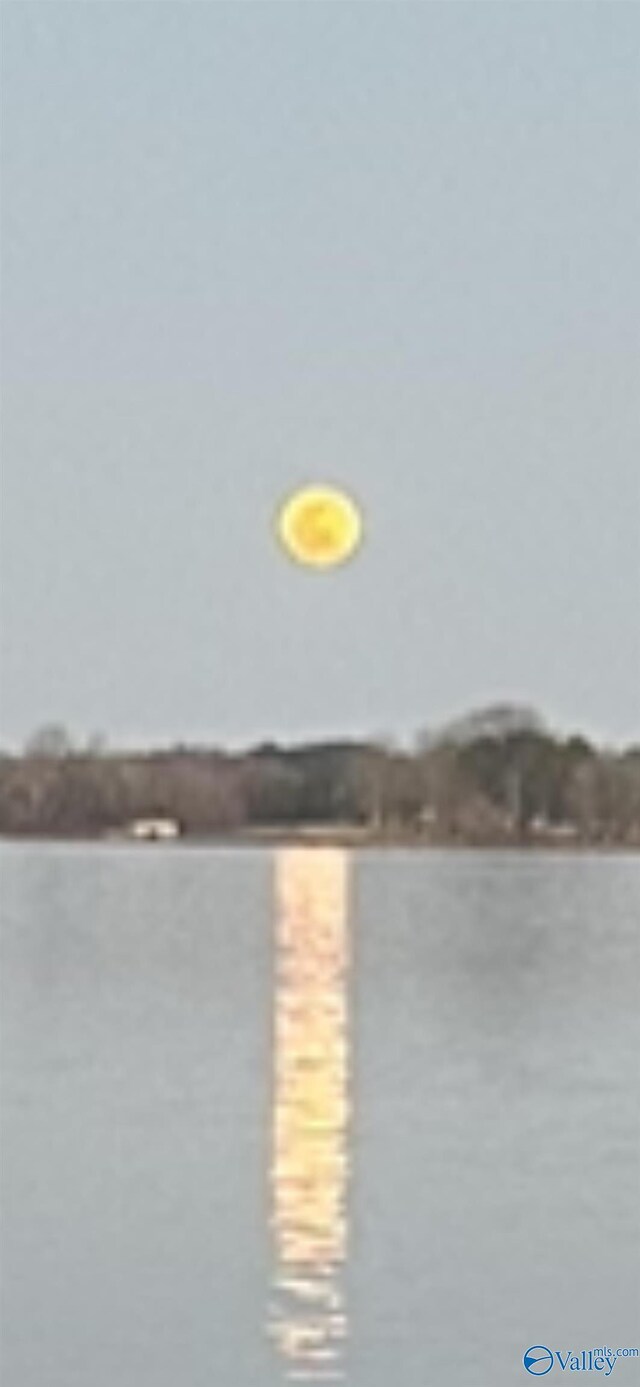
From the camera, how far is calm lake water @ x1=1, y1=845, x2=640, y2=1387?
32.5 ft

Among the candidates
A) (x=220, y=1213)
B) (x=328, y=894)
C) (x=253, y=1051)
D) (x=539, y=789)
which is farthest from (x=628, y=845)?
(x=220, y=1213)

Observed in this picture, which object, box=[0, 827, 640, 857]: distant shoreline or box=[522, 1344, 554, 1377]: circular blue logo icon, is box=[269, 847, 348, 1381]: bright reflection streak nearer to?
box=[522, 1344, 554, 1377]: circular blue logo icon

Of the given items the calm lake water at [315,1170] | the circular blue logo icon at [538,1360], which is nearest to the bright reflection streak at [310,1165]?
the calm lake water at [315,1170]

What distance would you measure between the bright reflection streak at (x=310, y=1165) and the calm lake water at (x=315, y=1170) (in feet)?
0.08

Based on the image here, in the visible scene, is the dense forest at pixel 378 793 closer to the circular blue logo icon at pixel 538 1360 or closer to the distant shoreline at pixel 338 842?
the distant shoreline at pixel 338 842

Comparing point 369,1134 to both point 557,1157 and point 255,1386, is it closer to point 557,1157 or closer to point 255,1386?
point 557,1157

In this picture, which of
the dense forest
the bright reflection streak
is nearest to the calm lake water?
the bright reflection streak

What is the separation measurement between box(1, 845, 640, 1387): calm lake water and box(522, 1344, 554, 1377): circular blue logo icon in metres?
0.06

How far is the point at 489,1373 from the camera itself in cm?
942

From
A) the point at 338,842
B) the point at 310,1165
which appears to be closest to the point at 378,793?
the point at 338,842

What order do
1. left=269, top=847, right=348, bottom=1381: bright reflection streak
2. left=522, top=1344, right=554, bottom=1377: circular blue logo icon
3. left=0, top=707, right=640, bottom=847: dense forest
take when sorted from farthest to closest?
left=0, top=707, right=640, bottom=847: dense forest < left=269, top=847, right=348, bottom=1381: bright reflection streak < left=522, top=1344, right=554, bottom=1377: circular blue logo icon

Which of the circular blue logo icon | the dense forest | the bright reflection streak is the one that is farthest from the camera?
the dense forest

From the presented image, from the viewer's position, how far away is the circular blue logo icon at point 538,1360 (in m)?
9.53

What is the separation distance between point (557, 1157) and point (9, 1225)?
116 inches
